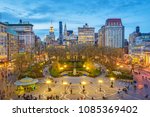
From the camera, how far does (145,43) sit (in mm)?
109938

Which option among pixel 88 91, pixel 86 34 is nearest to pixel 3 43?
pixel 88 91

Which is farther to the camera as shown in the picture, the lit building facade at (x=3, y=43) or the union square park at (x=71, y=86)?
the lit building facade at (x=3, y=43)

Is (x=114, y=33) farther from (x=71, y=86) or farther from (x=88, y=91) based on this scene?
(x=88, y=91)

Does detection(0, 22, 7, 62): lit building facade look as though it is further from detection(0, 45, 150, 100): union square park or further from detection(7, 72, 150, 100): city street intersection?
detection(7, 72, 150, 100): city street intersection

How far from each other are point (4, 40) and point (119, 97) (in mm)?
58036

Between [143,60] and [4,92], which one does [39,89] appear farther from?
[143,60]

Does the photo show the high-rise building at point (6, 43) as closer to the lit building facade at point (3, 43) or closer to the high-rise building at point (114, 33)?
the lit building facade at point (3, 43)

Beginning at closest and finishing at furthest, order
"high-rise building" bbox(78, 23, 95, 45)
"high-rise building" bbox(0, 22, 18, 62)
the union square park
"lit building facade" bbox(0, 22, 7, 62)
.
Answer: the union square park
"lit building facade" bbox(0, 22, 7, 62)
"high-rise building" bbox(0, 22, 18, 62)
"high-rise building" bbox(78, 23, 95, 45)

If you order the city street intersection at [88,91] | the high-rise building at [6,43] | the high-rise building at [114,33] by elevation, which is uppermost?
the high-rise building at [114,33]

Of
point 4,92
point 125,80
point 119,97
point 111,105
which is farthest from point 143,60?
point 111,105

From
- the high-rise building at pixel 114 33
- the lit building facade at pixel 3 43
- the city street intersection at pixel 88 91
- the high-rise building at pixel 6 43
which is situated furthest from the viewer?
the high-rise building at pixel 114 33

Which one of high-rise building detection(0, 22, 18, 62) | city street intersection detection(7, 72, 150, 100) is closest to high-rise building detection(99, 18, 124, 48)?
high-rise building detection(0, 22, 18, 62)

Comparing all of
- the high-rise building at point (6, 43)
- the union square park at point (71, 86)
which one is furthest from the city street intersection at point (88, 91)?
the high-rise building at point (6, 43)

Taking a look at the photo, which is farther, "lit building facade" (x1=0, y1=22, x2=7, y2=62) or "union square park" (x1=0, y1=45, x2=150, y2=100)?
"lit building facade" (x1=0, y1=22, x2=7, y2=62)
